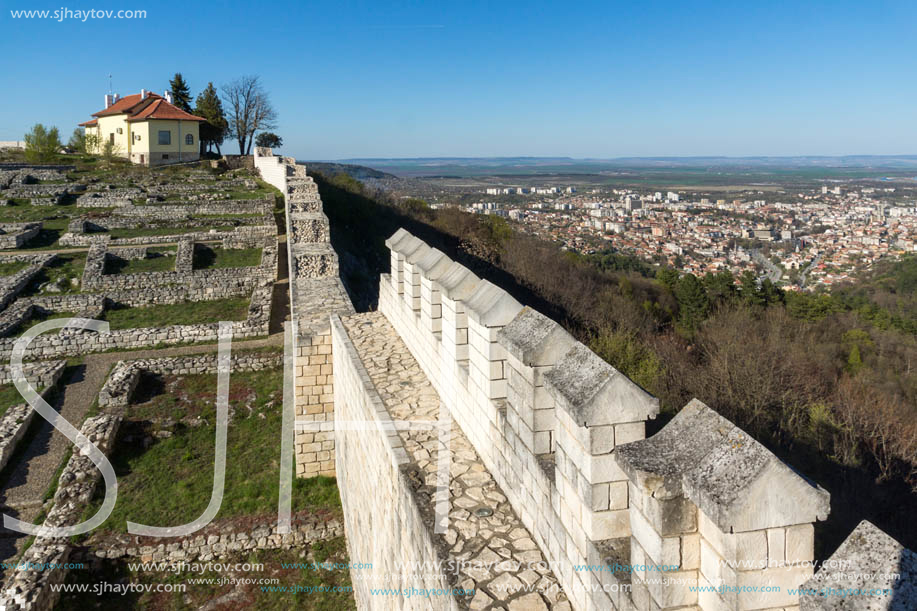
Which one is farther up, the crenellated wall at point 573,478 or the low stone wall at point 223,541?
the crenellated wall at point 573,478

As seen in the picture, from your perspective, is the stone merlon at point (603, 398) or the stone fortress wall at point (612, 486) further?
the stone merlon at point (603, 398)

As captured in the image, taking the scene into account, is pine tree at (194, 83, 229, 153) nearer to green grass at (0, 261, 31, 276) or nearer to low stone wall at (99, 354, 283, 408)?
green grass at (0, 261, 31, 276)

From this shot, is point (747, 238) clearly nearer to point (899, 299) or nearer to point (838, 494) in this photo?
point (899, 299)

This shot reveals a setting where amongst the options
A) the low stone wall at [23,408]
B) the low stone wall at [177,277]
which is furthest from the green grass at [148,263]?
the low stone wall at [23,408]

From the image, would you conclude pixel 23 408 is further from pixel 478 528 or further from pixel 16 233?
pixel 16 233

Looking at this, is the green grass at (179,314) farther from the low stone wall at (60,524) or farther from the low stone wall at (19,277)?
the low stone wall at (60,524)

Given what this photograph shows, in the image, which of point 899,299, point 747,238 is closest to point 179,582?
point 899,299
